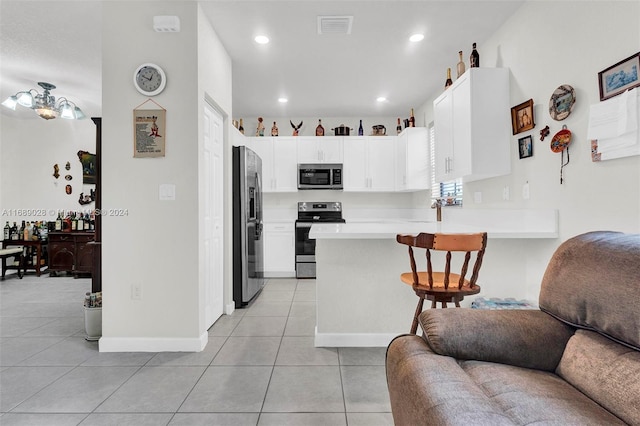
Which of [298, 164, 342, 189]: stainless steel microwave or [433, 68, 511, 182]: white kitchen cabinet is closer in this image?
[433, 68, 511, 182]: white kitchen cabinet

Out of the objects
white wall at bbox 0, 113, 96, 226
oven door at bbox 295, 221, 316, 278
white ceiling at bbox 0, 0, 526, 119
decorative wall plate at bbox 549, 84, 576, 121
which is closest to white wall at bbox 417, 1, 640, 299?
decorative wall plate at bbox 549, 84, 576, 121

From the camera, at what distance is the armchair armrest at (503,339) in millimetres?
1228

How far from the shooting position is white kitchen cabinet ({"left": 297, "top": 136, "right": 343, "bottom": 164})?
5.34 meters

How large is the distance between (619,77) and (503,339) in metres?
1.61

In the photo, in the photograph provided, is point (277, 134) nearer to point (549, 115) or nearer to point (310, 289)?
point (310, 289)

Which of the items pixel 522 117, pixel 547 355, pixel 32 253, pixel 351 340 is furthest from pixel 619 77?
pixel 32 253

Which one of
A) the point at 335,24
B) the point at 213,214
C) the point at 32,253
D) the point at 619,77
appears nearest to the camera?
the point at 619,77

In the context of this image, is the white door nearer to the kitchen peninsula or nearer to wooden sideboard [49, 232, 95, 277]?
the kitchen peninsula

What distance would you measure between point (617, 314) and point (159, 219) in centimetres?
266

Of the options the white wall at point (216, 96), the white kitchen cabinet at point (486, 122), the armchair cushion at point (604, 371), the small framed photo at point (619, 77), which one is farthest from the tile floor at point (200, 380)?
the small framed photo at point (619, 77)

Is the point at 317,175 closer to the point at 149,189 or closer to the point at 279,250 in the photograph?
the point at 279,250

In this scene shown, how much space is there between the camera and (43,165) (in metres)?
5.75

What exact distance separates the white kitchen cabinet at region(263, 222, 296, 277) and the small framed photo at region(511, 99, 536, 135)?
3.45 meters

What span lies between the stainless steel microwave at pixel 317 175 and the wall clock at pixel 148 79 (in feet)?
9.53
